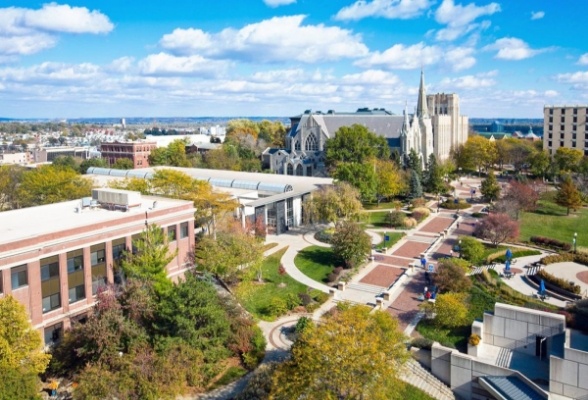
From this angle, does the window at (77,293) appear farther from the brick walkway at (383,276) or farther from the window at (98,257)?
the brick walkway at (383,276)

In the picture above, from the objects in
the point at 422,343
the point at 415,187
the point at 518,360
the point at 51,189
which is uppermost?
the point at 51,189

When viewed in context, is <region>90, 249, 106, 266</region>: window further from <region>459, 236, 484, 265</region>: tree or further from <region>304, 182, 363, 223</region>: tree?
<region>459, 236, 484, 265</region>: tree

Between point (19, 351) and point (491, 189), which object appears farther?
point (491, 189)

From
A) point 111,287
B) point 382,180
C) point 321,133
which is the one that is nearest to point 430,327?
point 111,287

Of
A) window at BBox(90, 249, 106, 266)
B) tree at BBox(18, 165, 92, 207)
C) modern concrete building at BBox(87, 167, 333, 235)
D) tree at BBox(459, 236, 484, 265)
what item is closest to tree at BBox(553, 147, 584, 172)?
modern concrete building at BBox(87, 167, 333, 235)

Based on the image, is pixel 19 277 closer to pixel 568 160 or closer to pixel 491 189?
pixel 491 189

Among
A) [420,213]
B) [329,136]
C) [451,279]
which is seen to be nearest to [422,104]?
[329,136]

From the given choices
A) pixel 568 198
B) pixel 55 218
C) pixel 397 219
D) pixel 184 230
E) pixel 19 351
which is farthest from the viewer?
pixel 568 198
